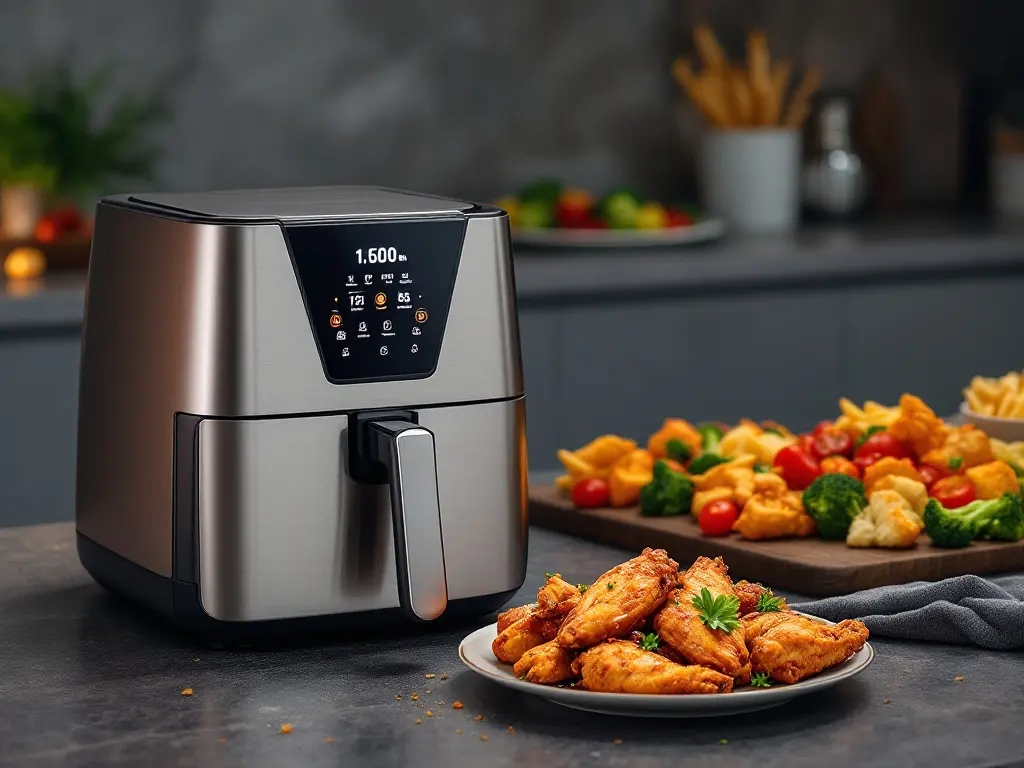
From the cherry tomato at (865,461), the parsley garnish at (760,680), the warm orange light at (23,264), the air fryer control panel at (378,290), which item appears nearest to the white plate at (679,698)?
the parsley garnish at (760,680)

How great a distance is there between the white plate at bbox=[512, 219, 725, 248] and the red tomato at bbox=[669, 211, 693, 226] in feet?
0.14

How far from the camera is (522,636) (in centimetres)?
104

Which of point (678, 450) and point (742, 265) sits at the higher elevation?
point (742, 265)

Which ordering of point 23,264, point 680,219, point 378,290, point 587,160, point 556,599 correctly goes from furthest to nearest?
point 587,160, point 680,219, point 23,264, point 378,290, point 556,599

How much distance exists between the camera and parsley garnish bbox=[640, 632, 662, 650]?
99 cm

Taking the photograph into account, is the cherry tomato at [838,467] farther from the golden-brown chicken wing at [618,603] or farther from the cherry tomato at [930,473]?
the golden-brown chicken wing at [618,603]

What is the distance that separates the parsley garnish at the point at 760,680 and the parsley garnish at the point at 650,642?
62 millimetres

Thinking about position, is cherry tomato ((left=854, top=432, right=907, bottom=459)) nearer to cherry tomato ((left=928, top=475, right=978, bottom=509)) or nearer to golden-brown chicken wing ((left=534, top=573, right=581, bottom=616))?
cherry tomato ((left=928, top=475, right=978, bottom=509))

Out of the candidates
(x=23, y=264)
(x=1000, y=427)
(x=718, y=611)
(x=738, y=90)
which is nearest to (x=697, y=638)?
(x=718, y=611)

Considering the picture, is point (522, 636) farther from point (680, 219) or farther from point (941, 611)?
point (680, 219)

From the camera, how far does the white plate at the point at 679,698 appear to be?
37.4 inches

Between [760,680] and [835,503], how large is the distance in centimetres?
42

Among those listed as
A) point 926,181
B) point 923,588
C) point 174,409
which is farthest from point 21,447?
point 926,181

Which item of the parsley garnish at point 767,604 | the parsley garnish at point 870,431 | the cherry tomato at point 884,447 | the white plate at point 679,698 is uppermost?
the parsley garnish at point 870,431
